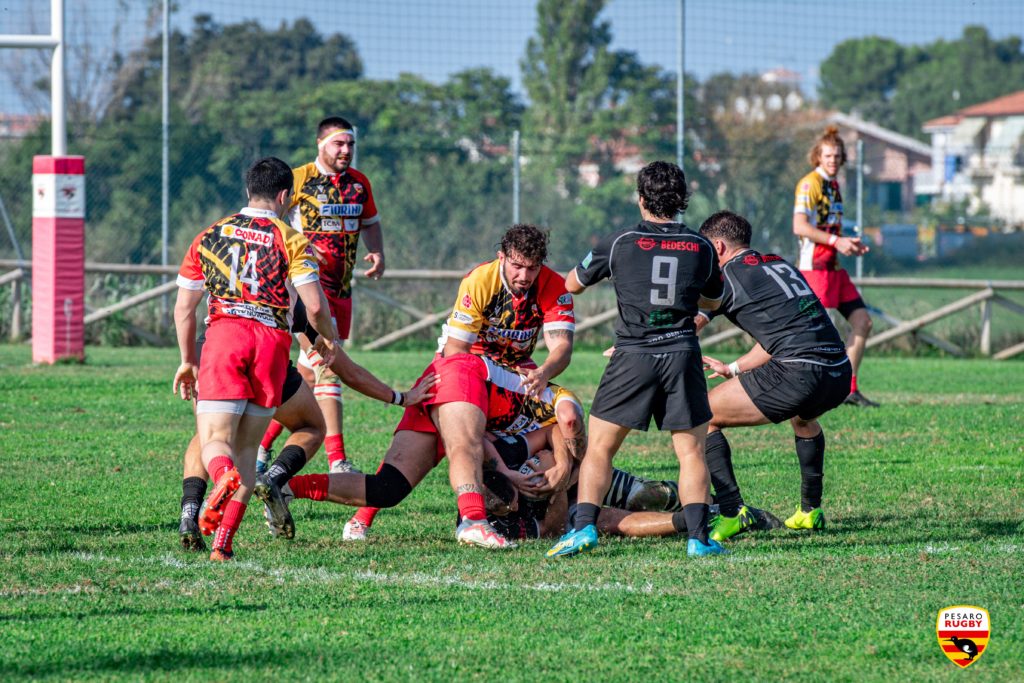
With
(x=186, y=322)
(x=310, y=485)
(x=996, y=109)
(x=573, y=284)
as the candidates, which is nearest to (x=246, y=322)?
(x=186, y=322)

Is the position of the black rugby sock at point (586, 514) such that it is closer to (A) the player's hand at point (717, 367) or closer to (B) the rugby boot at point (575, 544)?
(B) the rugby boot at point (575, 544)

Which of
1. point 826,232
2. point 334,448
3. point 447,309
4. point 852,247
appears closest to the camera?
point 334,448

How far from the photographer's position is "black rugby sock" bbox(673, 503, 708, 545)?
6230mm

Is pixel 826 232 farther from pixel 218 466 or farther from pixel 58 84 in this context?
pixel 58 84

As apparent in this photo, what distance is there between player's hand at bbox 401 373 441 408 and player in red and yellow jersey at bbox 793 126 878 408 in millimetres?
5609

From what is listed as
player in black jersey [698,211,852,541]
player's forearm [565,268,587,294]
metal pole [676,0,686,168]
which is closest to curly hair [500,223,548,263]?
player's forearm [565,268,587,294]

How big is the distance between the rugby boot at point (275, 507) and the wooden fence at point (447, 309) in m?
11.3

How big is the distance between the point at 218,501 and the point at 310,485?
808mm

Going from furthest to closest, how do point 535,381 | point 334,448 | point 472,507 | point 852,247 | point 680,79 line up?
point 680,79 < point 852,247 < point 334,448 < point 535,381 < point 472,507

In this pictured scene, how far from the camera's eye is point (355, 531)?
6633mm

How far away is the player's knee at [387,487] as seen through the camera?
6578 millimetres

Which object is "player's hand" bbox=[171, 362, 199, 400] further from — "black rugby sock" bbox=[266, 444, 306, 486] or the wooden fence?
the wooden fence

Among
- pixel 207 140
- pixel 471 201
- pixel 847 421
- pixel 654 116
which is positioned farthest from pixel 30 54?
pixel 847 421

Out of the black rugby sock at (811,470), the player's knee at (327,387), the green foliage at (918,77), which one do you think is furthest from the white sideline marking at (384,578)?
the green foliage at (918,77)
